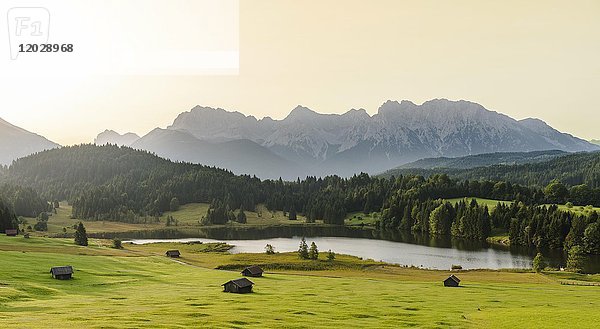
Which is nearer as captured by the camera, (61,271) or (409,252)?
(61,271)

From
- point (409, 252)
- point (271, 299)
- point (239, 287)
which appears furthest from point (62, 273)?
point (409, 252)

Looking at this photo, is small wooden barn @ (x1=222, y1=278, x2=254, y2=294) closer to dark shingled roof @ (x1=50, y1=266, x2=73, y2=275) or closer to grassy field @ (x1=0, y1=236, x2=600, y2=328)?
grassy field @ (x1=0, y1=236, x2=600, y2=328)

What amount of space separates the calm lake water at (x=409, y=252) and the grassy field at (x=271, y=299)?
23.3 meters

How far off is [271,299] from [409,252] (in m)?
96.6

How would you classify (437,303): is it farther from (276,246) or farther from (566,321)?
(276,246)

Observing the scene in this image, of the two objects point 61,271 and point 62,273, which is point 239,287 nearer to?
point 62,273

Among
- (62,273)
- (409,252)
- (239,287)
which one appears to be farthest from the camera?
(409,252)

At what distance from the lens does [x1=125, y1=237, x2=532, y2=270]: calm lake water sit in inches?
5133

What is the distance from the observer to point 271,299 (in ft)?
207

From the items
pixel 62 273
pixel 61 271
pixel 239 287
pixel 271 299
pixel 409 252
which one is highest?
pixel 61 271

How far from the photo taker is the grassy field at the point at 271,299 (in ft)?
153

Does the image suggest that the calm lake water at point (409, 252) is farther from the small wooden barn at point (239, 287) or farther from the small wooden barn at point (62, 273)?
the small wooden barn at point (62, 273)

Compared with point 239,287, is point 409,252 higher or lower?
lower

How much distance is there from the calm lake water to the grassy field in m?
23.3
